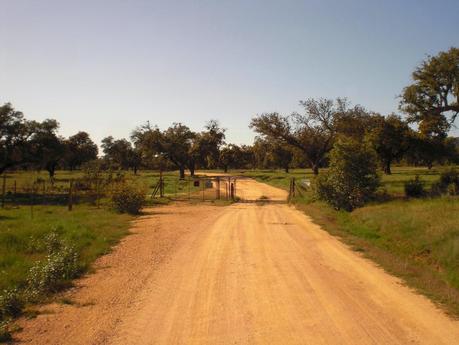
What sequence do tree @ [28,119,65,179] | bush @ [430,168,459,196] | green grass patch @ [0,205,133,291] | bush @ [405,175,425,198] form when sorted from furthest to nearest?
1. tree @ [28,119,65,179]
2. bush @ [405,175,425,198]
3. bush @ [430,168,459,196]
4. green grass patch @ [0,205,133,291]

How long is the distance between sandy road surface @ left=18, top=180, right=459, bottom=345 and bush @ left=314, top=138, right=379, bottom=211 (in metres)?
11.0

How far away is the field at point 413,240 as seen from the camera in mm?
10469

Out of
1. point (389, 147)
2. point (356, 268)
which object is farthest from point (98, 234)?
point (389, 147)

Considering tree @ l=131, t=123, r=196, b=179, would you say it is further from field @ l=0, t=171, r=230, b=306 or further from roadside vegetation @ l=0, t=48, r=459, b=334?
field @ l=0, t=171, r=230, b=306

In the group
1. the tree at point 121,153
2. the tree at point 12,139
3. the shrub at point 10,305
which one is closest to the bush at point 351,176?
the shrub at point 10,305

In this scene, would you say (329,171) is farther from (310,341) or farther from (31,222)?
(310,341)

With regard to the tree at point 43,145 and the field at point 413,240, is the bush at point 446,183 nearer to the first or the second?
the field at point 413,240

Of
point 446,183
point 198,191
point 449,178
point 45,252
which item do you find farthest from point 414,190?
point 198,191

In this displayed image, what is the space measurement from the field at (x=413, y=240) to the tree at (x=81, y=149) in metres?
93.5

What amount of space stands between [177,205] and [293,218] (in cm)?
1204

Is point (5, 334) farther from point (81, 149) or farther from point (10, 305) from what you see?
point (81, 149)

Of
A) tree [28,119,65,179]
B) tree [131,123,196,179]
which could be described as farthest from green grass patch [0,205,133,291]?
tree [131,123,196,179]

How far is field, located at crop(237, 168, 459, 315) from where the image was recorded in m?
10.5

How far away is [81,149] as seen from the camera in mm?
110250
